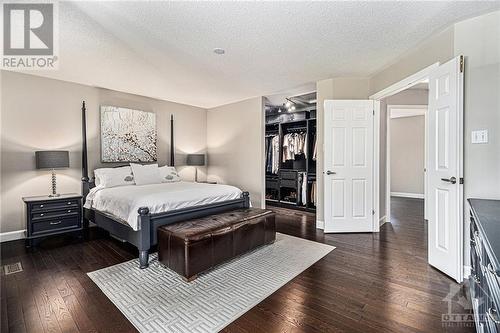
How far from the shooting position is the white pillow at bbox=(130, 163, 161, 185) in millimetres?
4383

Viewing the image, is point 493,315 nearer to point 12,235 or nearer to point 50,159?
point 50,159

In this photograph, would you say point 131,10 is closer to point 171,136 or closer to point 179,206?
point 179,206

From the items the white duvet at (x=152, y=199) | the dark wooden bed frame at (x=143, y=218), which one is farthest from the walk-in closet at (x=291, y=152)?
the white duvet at (x=152, y=199)

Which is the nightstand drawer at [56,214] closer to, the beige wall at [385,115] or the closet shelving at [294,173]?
the closet shelving at [294,173]

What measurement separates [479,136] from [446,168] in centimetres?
40

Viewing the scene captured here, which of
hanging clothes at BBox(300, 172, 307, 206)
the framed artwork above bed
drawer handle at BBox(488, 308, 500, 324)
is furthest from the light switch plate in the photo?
the framed artwork above bed

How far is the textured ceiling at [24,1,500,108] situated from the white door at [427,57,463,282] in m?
0.60

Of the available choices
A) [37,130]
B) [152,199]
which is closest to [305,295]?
[152,199]

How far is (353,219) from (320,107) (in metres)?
2.01

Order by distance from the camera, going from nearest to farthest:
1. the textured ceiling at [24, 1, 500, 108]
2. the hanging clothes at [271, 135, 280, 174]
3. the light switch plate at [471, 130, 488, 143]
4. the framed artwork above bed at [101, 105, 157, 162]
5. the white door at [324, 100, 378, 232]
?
the textured ceiling at [24, 1, 500, 108] → the light switch plate at [471, 130, 488, 143] → the white door at [324, 100, 378, 232] → the framed artwork above bed at [101, 105, 157, 162] → the hanging clothes at [271, 135, 280, 174]

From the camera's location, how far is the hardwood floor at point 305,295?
70.0 inches

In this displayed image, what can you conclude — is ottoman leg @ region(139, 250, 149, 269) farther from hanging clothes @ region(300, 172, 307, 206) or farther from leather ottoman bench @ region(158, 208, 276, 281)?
hanging clothes @ region(300, 172, 307, 206)

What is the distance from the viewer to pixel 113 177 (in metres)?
4.11

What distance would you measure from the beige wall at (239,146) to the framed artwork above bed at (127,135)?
5.26ft
